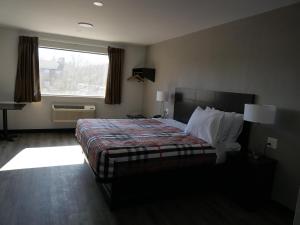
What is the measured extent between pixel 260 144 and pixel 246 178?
1.90 ft

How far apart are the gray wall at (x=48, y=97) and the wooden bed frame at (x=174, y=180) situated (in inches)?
119

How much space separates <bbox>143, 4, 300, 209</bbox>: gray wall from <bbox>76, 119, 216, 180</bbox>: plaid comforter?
862mm

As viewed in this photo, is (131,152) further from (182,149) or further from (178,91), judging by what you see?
(178,91)

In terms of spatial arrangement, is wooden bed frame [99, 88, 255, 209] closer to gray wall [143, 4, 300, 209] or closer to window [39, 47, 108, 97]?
gray wall [143, 4, 300, 209]

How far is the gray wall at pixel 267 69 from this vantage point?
2.53 meters

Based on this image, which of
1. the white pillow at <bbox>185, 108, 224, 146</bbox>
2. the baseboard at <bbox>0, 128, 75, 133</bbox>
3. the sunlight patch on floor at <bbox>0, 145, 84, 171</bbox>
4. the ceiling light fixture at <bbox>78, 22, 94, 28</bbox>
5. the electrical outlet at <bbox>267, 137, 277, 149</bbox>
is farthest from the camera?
the baseboard at <bbox>0, 128, 75, 133</bbox>

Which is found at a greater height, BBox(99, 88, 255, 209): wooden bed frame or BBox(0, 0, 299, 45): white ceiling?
BBox(0, 0, 299, 45): white ceiling

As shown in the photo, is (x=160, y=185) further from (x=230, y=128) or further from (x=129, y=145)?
(x=230, y=128)

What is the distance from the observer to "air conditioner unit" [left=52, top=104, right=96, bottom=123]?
5.45 meters

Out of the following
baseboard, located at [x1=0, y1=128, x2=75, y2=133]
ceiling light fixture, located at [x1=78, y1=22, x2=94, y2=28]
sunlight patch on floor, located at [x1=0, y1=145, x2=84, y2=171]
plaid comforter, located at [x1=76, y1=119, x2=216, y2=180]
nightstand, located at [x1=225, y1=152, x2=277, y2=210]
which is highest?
ceiling light fixture, located at [x1=78, y1=22, x2=94, y2=28]

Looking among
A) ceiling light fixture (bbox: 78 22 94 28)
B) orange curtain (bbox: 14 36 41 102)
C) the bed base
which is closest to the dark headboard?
the bed base

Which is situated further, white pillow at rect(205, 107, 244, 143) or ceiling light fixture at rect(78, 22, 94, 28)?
ceiling light fixture at rect(78, 22, 94, 28)

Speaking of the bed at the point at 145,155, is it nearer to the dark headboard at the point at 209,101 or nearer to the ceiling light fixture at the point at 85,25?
the dark headboard at the point at 209,101

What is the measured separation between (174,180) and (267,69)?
6.00 ft
